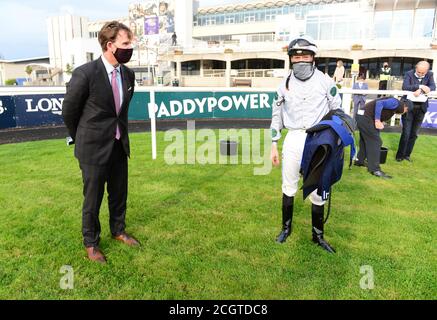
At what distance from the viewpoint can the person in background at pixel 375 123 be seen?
22.2 feet

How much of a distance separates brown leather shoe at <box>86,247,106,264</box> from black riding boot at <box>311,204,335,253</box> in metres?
2.30

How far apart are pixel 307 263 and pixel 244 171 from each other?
3.61 m

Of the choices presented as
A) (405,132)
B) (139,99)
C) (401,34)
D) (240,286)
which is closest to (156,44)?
(401,34)

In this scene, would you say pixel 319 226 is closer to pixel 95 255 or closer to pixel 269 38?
pixel 95 255

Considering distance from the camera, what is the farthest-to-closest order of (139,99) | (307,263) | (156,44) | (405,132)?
1. (156,44)
2. (139,99)
3. (405,132)
4. (307,263)

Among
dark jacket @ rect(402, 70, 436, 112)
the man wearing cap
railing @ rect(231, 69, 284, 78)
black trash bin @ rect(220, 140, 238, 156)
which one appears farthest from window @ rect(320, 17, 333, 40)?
the man wearing cap

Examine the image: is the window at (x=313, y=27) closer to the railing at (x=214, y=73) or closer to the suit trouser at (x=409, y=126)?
the railing at (x=214, y=73)

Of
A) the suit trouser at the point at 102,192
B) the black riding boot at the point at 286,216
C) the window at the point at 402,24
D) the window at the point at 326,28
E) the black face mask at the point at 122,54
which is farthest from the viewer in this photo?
the window at the point at 326,28

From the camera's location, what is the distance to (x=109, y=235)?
4094 mm

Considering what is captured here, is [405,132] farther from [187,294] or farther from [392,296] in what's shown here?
[187,294]

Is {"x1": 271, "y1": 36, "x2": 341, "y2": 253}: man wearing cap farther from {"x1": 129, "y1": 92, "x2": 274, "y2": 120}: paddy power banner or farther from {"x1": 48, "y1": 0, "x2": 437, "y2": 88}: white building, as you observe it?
{"x1": 48, "y1": 0, "x2": 437, "y2": 88}: white building

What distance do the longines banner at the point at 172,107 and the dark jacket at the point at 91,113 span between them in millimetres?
8532

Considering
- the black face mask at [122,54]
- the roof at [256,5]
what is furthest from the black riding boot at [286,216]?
the roof at [256,5]

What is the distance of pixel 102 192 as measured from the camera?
11.6ft
